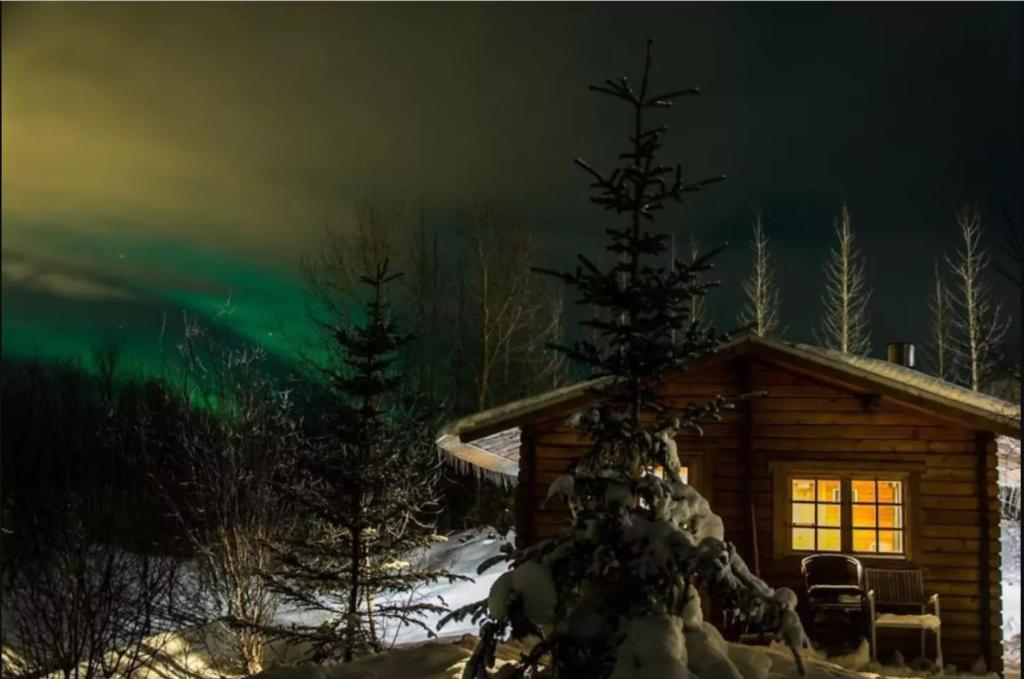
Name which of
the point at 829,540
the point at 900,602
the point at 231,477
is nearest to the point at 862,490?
the point at 829,540

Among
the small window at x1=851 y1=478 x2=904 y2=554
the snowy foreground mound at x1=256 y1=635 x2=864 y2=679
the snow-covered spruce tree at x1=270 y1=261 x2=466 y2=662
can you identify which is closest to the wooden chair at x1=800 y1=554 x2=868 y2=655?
the small window at x1=851 y1=478 x2=904 y2=554

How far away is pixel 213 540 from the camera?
551 inches

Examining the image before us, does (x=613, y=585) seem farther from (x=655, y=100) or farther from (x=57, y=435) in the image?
(x=57, y=435)

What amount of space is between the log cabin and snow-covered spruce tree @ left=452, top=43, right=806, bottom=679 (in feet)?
14.9

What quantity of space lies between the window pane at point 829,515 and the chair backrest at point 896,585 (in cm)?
68

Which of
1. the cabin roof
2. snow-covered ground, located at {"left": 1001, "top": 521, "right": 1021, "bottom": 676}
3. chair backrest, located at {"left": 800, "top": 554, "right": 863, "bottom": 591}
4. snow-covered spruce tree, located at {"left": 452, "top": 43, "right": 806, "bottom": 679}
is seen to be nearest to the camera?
snow-covered spruce tree, located at {"left": 452, "top": 43, "right": 806, "bottom": 679}

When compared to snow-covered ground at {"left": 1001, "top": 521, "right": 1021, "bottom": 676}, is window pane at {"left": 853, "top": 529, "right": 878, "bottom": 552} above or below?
above

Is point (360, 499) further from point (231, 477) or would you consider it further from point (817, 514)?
point (817, 514)

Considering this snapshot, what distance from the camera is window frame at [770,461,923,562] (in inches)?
408

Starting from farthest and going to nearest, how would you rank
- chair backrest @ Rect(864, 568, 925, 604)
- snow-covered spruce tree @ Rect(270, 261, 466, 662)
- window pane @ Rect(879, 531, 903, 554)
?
window pane @ Rect(879, 531, 903, 554) < chair backrest @ Rect(864, 568, 925, 604) < snow-covered spruce tree @ Rect(270, 261, 466, 662)

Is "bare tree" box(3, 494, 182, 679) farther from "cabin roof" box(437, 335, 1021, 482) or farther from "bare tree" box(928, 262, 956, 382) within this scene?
"bare tree" box(928, 262, 956, 382)

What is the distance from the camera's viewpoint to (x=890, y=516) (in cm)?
1058

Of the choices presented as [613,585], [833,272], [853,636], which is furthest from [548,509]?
[833,272]

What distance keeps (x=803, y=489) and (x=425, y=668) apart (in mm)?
5339
